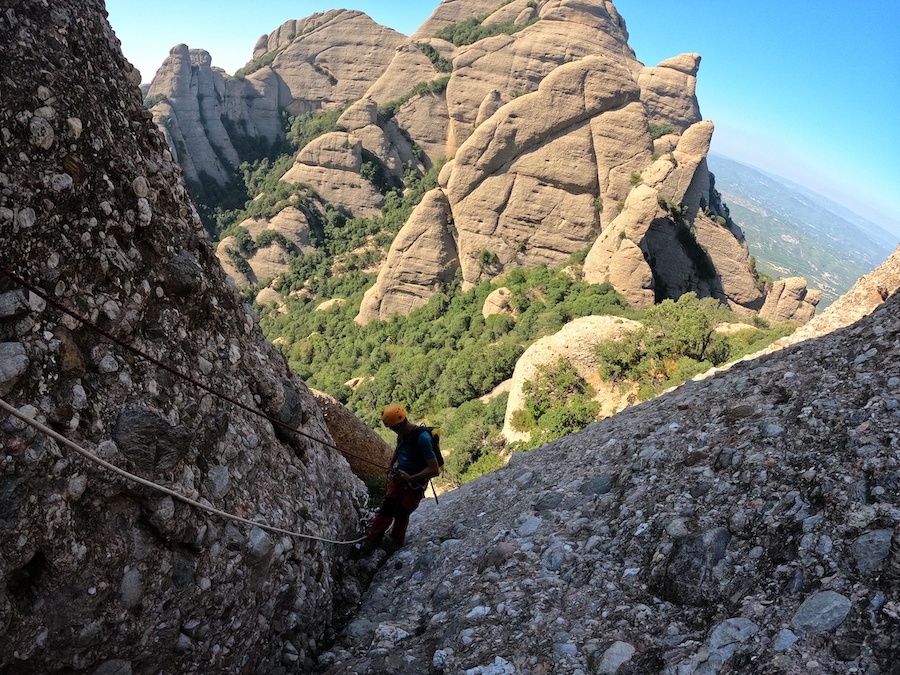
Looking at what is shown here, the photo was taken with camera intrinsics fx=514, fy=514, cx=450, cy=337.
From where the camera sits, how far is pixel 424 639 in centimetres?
386

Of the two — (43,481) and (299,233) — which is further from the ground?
(299,233)

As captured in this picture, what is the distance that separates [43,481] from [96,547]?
485mm

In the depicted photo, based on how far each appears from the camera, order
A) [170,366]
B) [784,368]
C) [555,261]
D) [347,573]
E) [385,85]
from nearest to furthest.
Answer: [170,366] < [347,573] < [784,368] < [555,261] < [385,85]

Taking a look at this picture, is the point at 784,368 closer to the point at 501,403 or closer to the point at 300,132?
the point at 501,403

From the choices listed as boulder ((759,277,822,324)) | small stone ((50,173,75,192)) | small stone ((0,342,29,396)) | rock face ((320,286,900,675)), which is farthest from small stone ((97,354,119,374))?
boulder ((759,277,822,324))

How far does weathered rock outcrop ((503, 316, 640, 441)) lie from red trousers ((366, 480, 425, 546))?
12.5 m

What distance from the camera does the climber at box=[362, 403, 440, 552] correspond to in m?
5.11

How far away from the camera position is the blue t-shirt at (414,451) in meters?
5.14

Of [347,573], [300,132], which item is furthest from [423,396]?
[300,132]

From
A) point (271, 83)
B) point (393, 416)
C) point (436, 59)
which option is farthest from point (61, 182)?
point (271, 83)

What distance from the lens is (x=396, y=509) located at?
5.51 metres

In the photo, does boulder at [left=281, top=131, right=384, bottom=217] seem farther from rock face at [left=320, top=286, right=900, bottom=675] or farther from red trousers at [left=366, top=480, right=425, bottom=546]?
rock face at [left=320, top=286, right=900, bottom=675]

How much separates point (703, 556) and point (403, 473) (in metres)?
2.76

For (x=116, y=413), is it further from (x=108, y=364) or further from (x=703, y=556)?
(x=703, y=556)
